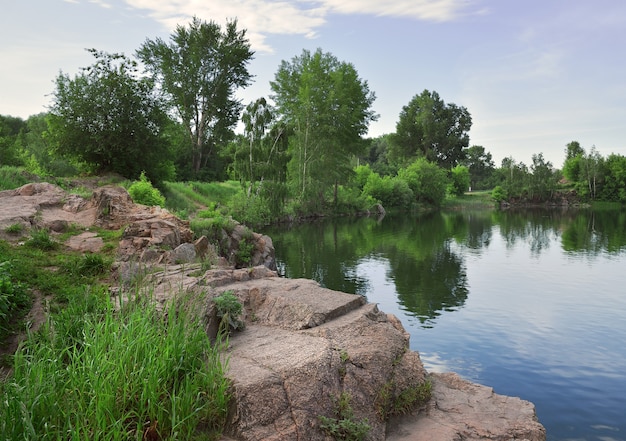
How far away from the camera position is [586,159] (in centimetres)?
8656

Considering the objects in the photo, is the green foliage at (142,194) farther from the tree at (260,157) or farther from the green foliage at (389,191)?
the green foliage at (389,191)

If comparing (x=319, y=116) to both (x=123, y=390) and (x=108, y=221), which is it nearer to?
(x=108, y=221)

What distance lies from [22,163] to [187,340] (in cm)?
3998

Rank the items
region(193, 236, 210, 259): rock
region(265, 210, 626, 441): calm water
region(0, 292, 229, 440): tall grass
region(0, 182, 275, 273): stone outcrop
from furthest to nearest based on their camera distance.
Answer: region(193, 236, 210, 259): rock, region(0, 182, 275, 273): stone outcrop, region(265, 210, 626, 441): calm water, region(0, 292, 229, 440): tall grass

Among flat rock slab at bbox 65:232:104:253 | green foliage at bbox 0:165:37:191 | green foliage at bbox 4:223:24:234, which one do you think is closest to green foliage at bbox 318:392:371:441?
flat rock slab at bbox 65:232:104:253

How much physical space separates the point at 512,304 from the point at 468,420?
1115 cm

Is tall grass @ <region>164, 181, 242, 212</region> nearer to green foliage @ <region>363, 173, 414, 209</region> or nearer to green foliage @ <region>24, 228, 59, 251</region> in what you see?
green foliage @ <region>24, 228, 59, 251</region>

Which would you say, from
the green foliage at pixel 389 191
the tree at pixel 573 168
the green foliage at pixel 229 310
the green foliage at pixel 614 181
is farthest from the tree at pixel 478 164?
the green foliage at pixel 229 310

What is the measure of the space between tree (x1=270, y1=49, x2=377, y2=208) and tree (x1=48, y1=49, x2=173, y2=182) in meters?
22.7

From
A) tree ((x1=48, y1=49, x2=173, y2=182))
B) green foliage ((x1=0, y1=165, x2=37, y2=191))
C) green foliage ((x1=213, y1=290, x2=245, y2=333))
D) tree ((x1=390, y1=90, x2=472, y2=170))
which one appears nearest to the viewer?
green foliage ((x1=213, y1=290, x2=245, y2=333))

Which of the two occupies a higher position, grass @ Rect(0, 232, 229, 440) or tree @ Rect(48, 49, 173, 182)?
tree @ Rect(48, 49, 173, 182)

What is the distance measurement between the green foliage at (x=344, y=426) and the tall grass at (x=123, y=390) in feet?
Result: 3.89

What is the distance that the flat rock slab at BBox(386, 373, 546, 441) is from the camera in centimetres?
625

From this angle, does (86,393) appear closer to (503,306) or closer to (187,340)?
(187,340)
